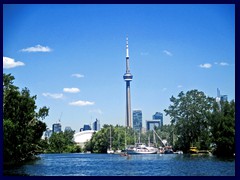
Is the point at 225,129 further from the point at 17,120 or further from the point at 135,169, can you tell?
the point at 17,120

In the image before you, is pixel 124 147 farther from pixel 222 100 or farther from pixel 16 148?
pixel 16 148

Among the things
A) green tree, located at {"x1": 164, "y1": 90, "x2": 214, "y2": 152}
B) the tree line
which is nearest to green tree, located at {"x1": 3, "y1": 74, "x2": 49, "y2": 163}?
the tree line

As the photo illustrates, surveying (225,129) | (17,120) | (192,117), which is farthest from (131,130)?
(17,120)

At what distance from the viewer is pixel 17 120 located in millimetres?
23375

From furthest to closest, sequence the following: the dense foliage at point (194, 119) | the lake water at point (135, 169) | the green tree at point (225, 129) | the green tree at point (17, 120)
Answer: the dense foliage at point (194, 119)
the green tree at point (225, 129)
the green tree at point (17, 120)
the lake water at point (135, 169)

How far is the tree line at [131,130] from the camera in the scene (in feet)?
75.3

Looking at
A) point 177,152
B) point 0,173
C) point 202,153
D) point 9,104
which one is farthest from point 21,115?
point 177,152

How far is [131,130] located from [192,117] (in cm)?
2521

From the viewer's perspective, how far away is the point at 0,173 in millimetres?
12047

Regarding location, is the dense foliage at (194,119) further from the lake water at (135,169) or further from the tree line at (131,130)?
the lake water at (135,169)

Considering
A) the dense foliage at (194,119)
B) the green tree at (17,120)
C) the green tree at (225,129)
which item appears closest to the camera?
the green tree at (17,120)

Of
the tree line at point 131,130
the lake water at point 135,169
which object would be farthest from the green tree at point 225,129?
the lake water at point 135,169

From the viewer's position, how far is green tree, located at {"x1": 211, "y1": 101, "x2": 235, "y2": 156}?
30.5 m
